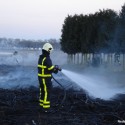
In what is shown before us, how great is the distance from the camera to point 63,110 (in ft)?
39.4

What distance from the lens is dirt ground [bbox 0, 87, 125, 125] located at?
10.2 meters

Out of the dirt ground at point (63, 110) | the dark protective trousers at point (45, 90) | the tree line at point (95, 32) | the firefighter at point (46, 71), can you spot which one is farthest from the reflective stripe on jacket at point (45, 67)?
the tree line at point (95, 32)

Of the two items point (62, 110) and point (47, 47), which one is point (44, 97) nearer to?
point (62, 110)

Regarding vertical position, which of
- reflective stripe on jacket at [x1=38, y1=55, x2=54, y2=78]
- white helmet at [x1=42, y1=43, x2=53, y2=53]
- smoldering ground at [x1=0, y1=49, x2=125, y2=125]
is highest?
white helmet at [x1=42, y1=43, x2=53, y2=53]

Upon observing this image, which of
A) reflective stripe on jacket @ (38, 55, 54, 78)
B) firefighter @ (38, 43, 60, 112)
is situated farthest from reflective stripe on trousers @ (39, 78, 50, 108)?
reflective stripe on jacket @ (38, 55, 54, 78)

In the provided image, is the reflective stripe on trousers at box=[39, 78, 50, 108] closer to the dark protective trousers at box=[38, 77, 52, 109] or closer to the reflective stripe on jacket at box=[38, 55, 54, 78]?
the dark protective trousers at box=[38, 77, 52, 109]

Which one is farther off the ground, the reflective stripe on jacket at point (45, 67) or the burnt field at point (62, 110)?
the reflective stripe on jacket at point (45, 67)

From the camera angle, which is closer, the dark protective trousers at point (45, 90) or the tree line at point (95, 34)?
the dark protective trousers at point (45, 90)

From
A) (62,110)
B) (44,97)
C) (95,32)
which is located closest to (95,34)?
(95,32)

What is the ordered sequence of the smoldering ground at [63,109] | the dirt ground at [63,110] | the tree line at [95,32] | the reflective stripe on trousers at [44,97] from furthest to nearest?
the tree line at [95,32] < the reflective stripe on trousers at [44,97] < the smoldering ground at [63,109] < the dirt ground at [63,110]

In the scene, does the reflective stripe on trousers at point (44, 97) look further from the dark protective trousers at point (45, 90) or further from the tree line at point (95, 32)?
the tree line at point (95, 32)

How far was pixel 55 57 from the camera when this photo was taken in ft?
222

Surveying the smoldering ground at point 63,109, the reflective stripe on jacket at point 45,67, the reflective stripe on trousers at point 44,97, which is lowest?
the smoldering ground at point 63,109

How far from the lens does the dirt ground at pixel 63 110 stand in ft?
33.4
